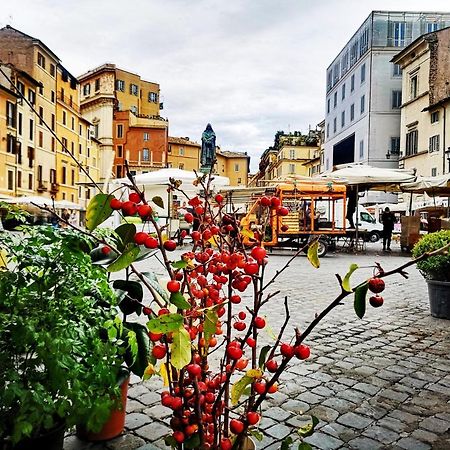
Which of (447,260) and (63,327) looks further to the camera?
(447,260)

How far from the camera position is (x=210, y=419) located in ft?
5.85

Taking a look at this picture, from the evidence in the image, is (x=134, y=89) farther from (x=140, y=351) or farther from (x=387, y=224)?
(x=140, y=351)

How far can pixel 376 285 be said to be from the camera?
4.33 feet

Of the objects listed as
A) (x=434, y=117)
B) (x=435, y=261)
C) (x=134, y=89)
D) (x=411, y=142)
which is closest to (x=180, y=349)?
(x=435, y=261)

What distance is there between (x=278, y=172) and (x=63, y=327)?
3088 inches

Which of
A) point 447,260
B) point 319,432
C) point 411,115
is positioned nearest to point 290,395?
point 319,432

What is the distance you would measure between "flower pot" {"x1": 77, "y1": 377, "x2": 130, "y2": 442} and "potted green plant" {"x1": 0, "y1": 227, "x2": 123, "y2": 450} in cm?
48

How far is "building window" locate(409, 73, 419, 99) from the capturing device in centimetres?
3230

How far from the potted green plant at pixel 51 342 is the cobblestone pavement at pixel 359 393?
0.70 meters

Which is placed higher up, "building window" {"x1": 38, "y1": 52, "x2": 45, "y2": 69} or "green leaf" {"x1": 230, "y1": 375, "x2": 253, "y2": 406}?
"building window" {"x1": 38, "y1": 52, "x2": 45, "y2": 69}

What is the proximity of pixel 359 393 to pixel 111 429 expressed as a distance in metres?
1.72

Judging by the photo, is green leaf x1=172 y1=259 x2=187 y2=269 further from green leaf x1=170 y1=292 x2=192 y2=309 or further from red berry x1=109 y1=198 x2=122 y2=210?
red berry x1=109 y1=198 x2=122 y2=210

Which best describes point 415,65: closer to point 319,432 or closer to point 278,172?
point 319,432

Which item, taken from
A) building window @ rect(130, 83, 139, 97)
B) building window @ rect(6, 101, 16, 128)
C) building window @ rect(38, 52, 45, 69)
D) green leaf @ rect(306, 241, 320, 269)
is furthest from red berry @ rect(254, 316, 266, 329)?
building window @ rect(130, 83, 139, 97)
